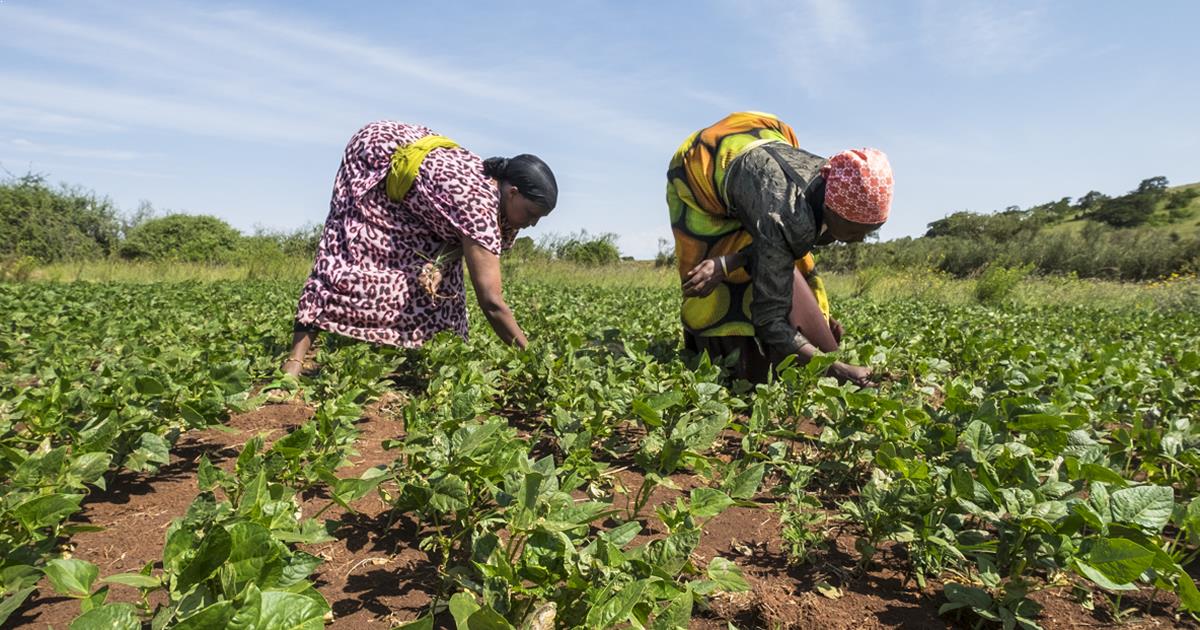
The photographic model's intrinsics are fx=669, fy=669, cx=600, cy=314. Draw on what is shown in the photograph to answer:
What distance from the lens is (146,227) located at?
27641mm

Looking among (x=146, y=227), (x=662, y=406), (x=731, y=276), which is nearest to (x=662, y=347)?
(x=731, y=276)

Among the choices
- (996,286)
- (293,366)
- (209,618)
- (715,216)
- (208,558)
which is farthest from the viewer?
(996,286)

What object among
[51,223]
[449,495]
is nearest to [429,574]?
[449,495]

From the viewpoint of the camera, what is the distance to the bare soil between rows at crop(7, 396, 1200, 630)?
5.03 ft

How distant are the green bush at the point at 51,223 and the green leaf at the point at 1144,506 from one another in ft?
82.7

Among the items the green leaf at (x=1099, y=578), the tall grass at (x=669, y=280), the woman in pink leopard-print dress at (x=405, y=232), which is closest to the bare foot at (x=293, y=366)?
the woman in pink leopard-print dress at (x=405, y=232)

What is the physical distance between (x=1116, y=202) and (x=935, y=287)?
3980 cm

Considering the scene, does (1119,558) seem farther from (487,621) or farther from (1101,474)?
(487,621)

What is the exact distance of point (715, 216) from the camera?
145 inches

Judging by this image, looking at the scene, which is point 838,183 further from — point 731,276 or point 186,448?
point 186,448

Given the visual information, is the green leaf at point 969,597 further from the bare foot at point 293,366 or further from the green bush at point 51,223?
the green bush at point 51,223

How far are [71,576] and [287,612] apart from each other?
585 mm

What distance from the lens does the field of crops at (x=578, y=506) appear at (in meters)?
1.28

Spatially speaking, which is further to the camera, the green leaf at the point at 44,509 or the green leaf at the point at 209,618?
the green leaf at the point at 44,509
